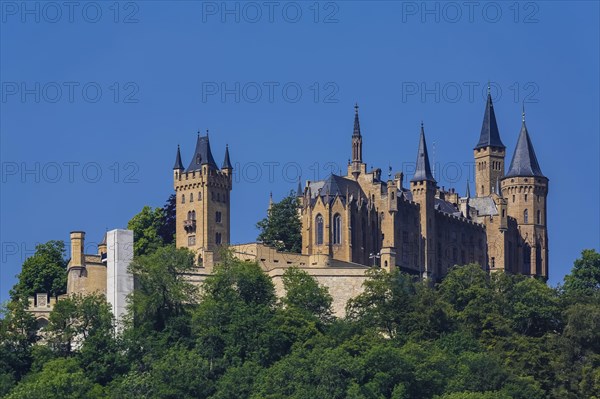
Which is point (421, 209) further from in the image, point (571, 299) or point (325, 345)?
point (325, 345)

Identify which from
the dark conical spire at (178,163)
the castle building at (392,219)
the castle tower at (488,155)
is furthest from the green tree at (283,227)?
the castle tower at (488,155)

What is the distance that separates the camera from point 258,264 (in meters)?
95.6

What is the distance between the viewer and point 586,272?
104 metres

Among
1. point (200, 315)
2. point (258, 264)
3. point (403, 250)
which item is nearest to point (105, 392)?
point (200, 315)

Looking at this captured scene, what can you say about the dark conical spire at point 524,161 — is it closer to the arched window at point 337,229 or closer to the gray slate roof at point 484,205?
the gray slate roof at point 484,205

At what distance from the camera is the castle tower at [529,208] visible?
11706 cm

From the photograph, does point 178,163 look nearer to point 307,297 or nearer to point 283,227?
point 283,227

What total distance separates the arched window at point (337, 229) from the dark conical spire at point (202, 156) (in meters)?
6.98

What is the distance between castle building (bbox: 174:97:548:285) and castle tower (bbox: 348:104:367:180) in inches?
2.2

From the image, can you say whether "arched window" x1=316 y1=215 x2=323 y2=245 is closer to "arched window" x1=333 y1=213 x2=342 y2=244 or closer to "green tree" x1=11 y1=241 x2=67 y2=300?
"arched window" x1=333 y1=213 x2=342 y2=244

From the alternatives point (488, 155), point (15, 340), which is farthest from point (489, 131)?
point (15, 340)

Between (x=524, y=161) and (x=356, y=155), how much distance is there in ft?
44.3

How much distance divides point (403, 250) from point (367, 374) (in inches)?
1078

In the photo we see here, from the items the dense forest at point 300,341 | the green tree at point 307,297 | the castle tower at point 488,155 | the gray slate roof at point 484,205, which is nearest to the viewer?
the dense forest at point 300,341
